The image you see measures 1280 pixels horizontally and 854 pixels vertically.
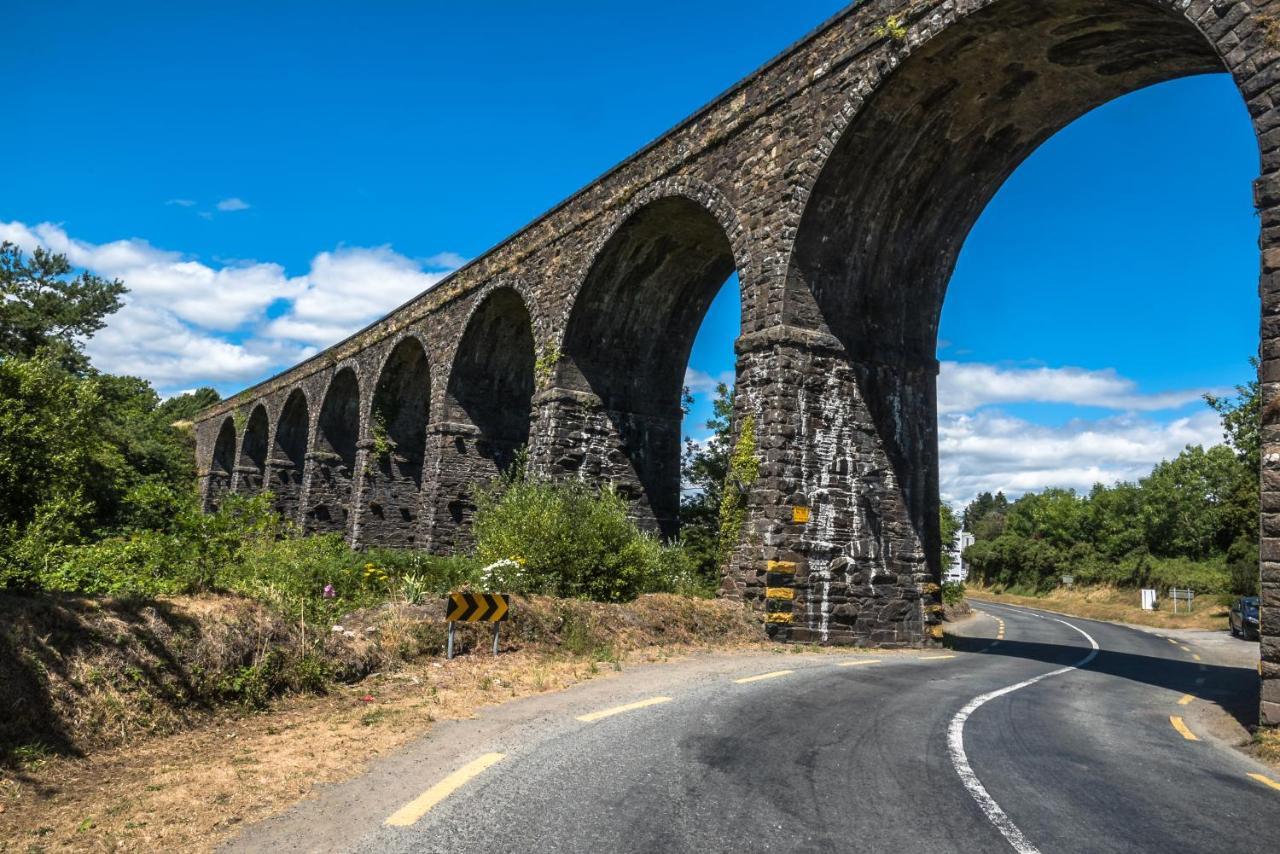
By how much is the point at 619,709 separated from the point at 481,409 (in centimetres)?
1935

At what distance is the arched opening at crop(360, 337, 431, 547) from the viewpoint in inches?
1161

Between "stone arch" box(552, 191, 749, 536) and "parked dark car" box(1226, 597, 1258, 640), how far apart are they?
19768 millimetres

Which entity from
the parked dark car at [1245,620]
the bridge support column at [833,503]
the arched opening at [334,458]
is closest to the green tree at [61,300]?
the arched opening at [334,458]

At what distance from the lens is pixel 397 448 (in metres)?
30.4

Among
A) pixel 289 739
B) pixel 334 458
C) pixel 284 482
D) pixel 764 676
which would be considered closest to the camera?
pixel 289 739

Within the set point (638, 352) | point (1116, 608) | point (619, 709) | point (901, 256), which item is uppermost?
point (901, 256)

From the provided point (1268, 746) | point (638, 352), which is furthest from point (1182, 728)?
point (638, 352)

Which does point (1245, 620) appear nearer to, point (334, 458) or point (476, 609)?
point (476, 609)

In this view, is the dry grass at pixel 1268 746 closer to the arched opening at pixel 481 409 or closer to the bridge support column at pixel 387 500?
the arched opening at pixel 481 409

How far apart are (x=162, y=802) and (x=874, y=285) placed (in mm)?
13511

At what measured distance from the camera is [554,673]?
31.3 feet

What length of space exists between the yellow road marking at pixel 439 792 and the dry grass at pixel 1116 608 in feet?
123

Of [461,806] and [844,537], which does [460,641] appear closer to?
[461,806]

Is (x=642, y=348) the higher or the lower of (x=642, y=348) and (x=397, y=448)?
the higher
